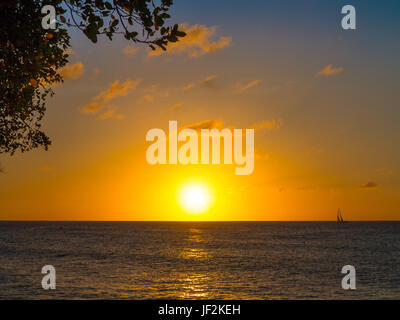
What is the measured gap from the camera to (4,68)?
942 centimetres

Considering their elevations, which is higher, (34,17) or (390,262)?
(34,17)

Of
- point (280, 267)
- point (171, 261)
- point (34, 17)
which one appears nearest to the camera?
point (34, 17)

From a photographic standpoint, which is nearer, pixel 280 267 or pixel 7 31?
pixel 7 31

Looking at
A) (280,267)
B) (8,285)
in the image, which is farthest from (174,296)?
(280,267)

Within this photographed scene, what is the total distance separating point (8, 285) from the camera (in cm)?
4031

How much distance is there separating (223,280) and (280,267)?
571 inches

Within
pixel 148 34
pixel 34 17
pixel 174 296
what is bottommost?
pixel 174 296

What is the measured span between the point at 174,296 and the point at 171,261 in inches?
1216
